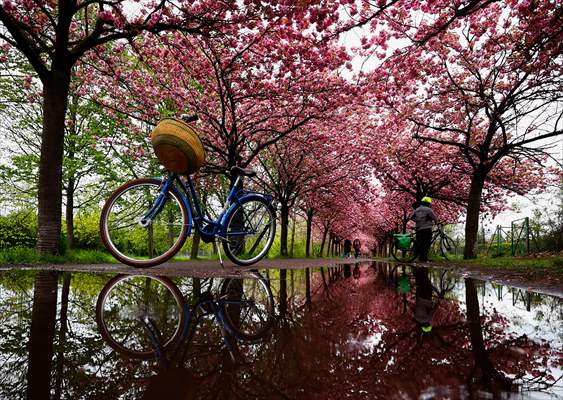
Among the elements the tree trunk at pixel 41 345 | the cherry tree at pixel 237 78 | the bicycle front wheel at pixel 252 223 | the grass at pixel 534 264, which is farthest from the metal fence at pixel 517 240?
the tree trunk at pixel 41 345

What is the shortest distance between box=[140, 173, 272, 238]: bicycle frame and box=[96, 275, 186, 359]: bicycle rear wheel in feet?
3.69

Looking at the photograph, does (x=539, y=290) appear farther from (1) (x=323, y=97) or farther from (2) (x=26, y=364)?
(1) (x=323, y=97)

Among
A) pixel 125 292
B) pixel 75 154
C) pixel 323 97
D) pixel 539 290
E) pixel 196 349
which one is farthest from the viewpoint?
pixel 75 154

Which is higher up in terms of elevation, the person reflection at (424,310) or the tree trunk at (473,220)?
the tree trunk at (473,220)

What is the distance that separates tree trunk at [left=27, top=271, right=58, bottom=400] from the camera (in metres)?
0.95

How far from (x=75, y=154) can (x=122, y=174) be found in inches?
121

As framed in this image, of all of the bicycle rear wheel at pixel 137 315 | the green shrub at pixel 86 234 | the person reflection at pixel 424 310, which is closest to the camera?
the bicycle rear wheel at pixel 137 315

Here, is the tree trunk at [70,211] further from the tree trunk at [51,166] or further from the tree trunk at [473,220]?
the tree trunk at [473,220]

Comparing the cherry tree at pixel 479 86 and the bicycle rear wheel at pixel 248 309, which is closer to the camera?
the bicycle rear wheel at pixel 248 309

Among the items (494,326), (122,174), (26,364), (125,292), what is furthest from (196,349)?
(122,174)

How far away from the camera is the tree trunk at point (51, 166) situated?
19.4 ft

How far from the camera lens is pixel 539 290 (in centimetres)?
375

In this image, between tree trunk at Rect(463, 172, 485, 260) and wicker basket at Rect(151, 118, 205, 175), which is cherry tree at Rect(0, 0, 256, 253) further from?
tree trunk at Rect(463, 172, 485, 260)

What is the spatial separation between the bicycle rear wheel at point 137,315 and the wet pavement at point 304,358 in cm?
4
